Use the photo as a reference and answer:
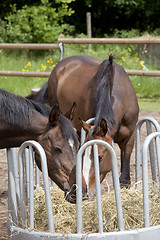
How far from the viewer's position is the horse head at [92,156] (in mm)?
3061

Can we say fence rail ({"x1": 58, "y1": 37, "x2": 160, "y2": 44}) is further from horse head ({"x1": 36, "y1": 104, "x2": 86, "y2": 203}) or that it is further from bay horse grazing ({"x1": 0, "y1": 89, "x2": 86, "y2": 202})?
horse head ({"x1": 36, "y1": 104, "x2": 86, "y2": 203})

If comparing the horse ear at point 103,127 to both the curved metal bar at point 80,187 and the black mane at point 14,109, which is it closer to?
the black mane at point 14,109

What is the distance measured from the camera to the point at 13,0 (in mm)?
17281

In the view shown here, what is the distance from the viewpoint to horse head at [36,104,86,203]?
9.87ft

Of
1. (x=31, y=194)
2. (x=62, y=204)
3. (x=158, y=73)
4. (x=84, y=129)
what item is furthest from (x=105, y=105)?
(x=158, y=73)

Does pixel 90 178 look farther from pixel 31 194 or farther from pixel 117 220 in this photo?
pixel 31 194

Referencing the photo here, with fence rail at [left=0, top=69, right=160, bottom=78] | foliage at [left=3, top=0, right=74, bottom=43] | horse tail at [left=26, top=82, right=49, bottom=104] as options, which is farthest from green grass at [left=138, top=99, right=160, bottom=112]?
foliage at [left=3, top=0, right=74, bottom=43]

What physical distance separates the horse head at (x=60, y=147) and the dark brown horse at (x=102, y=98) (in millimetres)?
194

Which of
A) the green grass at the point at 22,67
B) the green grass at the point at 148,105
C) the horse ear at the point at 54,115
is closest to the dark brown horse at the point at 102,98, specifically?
the horse ear at the point at 54,115

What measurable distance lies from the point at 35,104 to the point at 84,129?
19.2 inches

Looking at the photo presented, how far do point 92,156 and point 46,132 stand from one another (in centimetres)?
40

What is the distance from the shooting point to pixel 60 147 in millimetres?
3041

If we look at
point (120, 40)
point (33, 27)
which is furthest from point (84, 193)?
point (33, 27)

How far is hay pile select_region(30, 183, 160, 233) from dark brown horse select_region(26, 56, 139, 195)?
9.1 inches
